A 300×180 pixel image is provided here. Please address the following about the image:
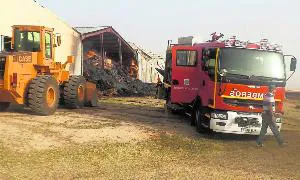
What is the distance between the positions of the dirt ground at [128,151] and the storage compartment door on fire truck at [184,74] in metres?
1.03

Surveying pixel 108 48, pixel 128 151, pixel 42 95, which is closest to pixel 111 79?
pixel 108 48

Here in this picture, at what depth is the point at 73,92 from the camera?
16125mm

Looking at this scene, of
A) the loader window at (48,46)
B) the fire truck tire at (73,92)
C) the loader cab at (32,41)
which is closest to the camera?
the loader cab at (32,41)

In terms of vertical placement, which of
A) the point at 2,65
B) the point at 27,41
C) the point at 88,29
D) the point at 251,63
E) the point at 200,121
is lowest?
the point at 200,121

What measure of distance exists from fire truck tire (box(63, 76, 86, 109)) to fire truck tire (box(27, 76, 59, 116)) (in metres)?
1.90

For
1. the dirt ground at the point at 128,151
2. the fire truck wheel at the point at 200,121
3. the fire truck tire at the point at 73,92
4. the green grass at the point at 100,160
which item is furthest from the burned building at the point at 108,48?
the green grass at the point at 100,160

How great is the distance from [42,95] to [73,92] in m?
2.81

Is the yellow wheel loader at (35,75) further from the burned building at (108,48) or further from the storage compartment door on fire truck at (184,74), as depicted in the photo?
the burned building at (108,48)

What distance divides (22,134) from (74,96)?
5.82 metres

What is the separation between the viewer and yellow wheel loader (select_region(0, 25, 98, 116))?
13.1 meters

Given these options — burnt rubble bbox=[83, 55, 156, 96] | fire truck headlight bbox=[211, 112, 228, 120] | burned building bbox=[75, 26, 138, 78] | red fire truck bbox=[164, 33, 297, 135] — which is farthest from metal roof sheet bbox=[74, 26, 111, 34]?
fire truck headlight bbox=[211, 112, 228, 120]

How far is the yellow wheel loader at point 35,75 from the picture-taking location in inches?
514

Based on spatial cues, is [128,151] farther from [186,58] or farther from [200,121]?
[186,58]

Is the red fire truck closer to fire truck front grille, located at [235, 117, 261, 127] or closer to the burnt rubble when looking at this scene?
fire truck front grille, located at [235, 117, 261, 127]
